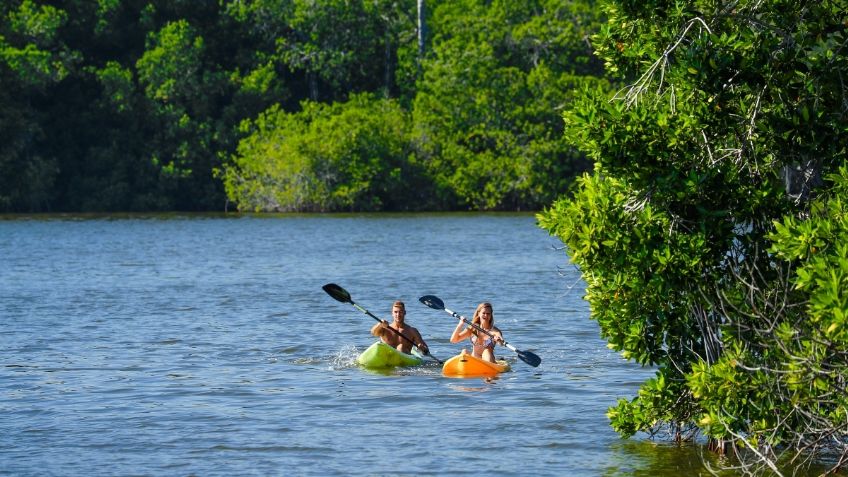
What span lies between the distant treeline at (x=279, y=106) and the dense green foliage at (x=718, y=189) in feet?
220

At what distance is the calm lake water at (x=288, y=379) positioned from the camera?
609 inches

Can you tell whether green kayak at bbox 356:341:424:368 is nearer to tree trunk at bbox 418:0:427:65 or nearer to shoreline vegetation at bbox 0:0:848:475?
shoreline vegetation at bbox 0:0:848:475

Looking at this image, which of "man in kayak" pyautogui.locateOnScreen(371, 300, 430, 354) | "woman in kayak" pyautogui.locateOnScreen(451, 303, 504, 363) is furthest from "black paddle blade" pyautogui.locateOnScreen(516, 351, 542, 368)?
"man in kayak" pyautogui.locateOnScreen(371, 300, 430, 354)

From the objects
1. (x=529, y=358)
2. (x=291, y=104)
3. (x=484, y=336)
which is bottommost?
(x=529, y=358)

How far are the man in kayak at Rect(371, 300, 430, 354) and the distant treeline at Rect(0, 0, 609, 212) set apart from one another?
188ft

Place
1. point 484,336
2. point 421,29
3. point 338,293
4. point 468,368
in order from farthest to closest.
→ point 421,29 < point 338,293 < point 484,336 < point 468,368

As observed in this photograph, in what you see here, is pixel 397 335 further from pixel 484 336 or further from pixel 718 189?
pixel 718 189

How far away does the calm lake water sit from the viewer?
609 inches

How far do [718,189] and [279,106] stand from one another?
250 feet

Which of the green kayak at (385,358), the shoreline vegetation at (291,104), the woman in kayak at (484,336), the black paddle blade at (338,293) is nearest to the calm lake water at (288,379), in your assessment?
the green kayak at (385,358)

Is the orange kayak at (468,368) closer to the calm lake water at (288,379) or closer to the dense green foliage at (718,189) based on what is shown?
the calm lake water at (288,379)

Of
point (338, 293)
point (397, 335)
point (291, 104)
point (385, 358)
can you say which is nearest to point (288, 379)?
point (385, 358)

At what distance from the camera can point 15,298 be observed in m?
35.2

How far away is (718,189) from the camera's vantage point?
13016 mm
